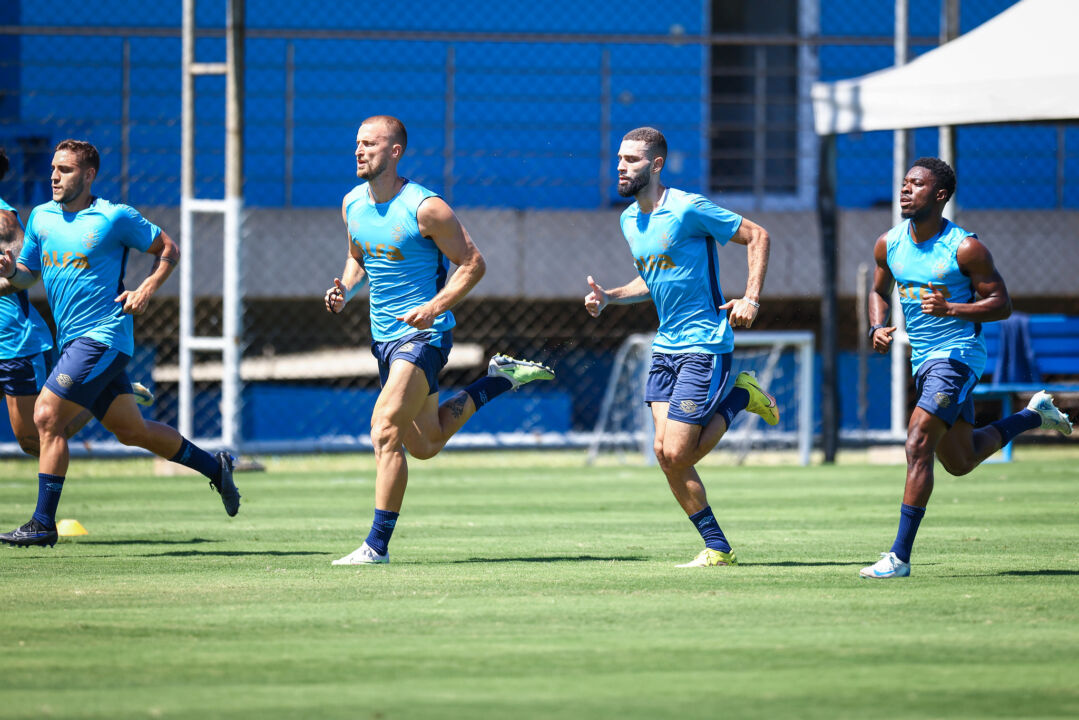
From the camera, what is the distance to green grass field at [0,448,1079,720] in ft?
14.4

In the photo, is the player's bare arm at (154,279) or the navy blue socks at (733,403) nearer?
the navy blue socks at (733,403)

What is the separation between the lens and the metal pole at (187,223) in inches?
547

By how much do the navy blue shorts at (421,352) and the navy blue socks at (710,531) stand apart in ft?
4.54

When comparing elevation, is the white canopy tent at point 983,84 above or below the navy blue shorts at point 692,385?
above

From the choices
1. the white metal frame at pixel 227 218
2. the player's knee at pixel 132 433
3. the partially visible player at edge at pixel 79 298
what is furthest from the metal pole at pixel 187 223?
the partially visible player at edge at pixel 79 298

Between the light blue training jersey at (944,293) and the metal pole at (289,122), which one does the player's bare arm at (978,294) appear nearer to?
the light blue training jersey at (944,293)

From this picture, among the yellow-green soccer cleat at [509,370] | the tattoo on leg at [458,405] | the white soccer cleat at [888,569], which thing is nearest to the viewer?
the white soccer cleat at [888,569]

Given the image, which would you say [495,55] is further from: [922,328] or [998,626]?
[998,626]

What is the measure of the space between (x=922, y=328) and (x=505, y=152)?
32.8 ft

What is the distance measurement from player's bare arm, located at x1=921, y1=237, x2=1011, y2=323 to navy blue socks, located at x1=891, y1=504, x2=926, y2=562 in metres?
0.86

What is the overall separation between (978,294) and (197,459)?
418 cm

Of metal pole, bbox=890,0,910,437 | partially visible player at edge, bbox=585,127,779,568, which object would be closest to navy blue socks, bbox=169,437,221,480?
partially visible player at edge, bbox=585,127,779,568

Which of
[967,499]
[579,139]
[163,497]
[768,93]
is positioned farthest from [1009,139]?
[163,497]

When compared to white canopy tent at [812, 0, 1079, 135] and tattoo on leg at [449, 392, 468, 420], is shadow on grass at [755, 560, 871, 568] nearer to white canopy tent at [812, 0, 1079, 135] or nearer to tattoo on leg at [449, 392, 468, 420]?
tattoo on leg at [449, 392, 468, 420]
